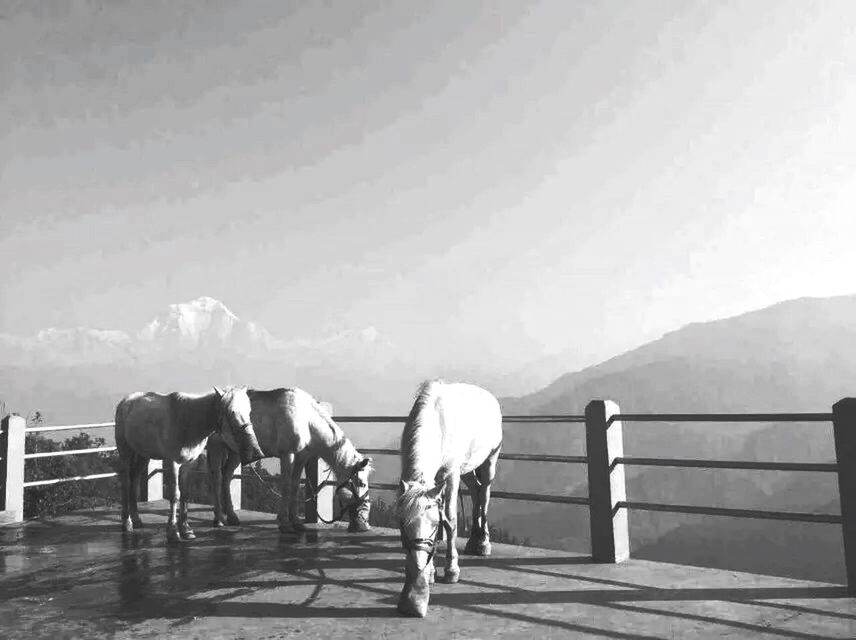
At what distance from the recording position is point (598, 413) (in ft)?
21.7

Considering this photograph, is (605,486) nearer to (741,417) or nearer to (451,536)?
(741,417)

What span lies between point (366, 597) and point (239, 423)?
10.5ft

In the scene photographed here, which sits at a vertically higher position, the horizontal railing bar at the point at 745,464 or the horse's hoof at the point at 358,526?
the horizontal railing bar at the point at 745,464

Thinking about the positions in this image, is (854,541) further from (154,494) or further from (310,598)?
(154,494)

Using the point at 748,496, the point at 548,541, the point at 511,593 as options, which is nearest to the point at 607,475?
the point at 511,593

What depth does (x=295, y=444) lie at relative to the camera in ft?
27.9

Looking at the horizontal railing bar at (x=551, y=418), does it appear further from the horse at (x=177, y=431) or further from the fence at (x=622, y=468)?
the horse at (x=177, y=431)

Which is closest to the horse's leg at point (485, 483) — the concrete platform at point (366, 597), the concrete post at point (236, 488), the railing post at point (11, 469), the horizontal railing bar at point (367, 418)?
the concrete platform at point (366, 597)

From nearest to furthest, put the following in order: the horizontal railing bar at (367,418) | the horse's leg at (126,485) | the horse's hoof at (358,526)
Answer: the horse's hoof at (358,526), the horizontal railing bar at (367,418), the horse's leg at (126,485)

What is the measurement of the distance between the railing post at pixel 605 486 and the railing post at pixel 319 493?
4215 mm

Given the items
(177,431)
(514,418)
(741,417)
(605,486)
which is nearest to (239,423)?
(177,431)

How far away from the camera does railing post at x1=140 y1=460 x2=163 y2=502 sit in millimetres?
10984

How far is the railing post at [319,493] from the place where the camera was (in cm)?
921

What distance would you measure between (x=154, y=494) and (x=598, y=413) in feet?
27.9
